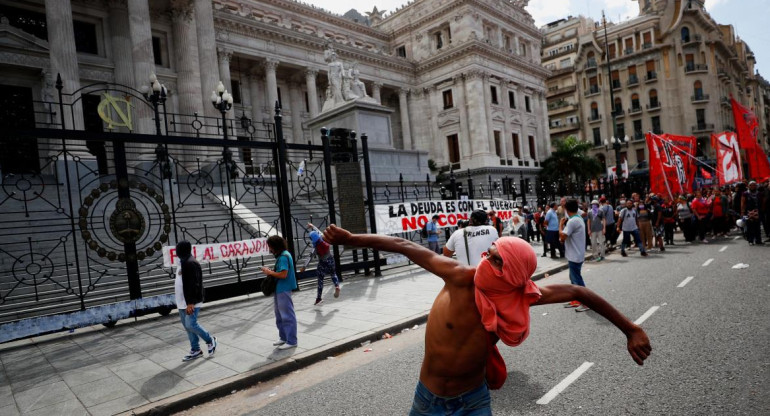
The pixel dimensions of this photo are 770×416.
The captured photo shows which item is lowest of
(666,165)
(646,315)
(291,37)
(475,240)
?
(646,315)

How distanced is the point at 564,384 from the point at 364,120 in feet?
47.0

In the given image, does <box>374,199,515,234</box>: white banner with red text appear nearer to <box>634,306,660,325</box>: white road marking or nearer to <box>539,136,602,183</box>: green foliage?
<box>634,306,660,325</box>: white road marking

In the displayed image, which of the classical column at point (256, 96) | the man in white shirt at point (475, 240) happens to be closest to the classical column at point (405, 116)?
the classical column at point (256, 96)

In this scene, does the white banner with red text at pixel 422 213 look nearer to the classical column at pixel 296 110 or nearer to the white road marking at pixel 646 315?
the white road marking at pixel 646 315

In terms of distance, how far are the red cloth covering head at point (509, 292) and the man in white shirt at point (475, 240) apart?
4737 millimetres

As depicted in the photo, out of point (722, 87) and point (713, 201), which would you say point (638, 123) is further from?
point (713, 201)

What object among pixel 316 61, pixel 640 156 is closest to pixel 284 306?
pixel 316 61

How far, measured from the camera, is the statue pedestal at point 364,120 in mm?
17188

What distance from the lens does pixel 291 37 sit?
3594cm

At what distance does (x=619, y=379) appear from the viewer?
4.48 metres

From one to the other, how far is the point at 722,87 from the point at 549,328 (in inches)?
2768

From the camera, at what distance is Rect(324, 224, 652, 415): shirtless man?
84.1 inches

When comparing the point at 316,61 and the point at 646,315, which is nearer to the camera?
the point at 646,315

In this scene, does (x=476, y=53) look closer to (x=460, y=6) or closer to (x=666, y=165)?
(x=460, y=6)
